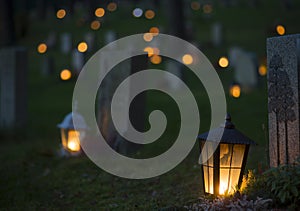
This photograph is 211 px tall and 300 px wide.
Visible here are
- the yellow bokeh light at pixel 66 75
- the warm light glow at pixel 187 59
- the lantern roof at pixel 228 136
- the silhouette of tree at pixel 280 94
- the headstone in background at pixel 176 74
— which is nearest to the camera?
the lantern roof at pixel 228 136

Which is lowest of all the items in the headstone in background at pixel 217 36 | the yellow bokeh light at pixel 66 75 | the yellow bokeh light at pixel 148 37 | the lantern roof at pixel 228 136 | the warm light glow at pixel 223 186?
the warm light glow at pixel 223 186

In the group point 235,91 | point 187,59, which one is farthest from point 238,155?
point 187,59

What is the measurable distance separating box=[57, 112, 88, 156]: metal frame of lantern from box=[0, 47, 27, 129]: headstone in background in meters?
4.41

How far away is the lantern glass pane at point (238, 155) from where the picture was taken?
20.2 feet

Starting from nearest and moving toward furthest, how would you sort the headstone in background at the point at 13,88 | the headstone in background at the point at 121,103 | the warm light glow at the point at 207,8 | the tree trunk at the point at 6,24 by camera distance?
the headstone in background at the point at 121,103, the headstone in background at the point at 13,88, the tree trunk at the point at 6,24, the warm light glow at the point at 207,8

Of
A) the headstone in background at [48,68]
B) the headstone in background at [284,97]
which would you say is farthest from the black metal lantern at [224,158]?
the headstone in background at [48,68]

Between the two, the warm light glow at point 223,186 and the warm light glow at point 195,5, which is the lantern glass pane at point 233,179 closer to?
the warm light glow at point 223,186

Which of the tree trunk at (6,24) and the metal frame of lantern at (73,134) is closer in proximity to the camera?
the metal frame of lantern at (73,134)

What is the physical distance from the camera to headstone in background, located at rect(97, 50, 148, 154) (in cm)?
1001

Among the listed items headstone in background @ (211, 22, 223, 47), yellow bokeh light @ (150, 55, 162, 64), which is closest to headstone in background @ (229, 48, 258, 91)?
yellow bokeh light @ (150, 55, 162, 64)

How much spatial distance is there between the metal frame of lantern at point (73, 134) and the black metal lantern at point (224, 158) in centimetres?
430

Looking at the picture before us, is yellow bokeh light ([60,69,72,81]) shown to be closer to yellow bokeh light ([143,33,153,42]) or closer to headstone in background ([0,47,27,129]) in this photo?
yellow bokeh light ([143,33,153,42])

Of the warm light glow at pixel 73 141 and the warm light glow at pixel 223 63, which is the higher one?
the warm light glow at pixel 223 63

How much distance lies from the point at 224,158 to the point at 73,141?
470 centimetres
